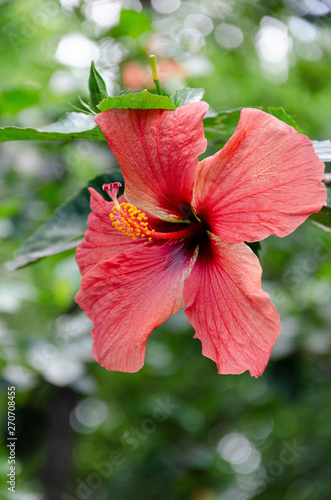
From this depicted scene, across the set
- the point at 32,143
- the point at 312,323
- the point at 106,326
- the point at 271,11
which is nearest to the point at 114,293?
the point at 106,326

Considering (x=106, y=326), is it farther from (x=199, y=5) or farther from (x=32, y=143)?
(x=199, y=5)

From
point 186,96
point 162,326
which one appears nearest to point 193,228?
point 186,96

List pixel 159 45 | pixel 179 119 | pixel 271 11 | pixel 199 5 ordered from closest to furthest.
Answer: pixel 179 119
pixel 159 45
pixel 271 11
pixel 199 5

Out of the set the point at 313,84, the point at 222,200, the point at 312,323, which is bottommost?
the point at 312,323

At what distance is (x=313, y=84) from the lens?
14.7 ft

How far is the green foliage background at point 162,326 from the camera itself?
6.84ft

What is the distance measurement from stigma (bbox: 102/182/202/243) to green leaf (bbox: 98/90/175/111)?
0.49 feet

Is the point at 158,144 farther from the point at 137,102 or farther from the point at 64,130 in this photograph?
the point at 64,130

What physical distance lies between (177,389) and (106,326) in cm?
357

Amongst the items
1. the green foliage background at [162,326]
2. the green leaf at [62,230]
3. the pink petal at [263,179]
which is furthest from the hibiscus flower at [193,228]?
the green foliage background at [162,326]

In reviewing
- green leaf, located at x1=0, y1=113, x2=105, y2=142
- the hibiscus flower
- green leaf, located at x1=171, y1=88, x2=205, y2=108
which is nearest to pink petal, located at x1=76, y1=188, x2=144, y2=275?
the hibiscus flower

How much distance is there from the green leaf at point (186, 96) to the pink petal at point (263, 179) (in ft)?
0.39

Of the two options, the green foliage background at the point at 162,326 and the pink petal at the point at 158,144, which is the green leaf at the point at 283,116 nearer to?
the pink petal at the point at 158,144

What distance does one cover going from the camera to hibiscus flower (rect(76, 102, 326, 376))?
25.5 inches
